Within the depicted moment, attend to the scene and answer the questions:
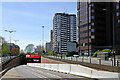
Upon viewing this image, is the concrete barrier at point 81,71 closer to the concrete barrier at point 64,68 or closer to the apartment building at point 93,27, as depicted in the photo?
the concrete barrier at point 64,68

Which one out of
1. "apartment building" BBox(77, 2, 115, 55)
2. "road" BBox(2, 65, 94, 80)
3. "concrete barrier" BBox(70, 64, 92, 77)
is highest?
"apartment building" BBox(77, 2, 115, 55)

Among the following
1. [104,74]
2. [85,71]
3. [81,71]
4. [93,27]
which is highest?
[93,27]

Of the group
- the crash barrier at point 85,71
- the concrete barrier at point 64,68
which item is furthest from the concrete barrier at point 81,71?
the concrete barrier at point 64,68

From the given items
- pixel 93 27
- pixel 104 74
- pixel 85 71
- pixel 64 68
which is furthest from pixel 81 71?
pixel 93 27

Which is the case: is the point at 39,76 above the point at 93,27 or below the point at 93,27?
below

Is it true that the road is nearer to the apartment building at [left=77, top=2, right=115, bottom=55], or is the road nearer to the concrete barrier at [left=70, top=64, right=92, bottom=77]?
the concrete barrier at [left=70, top=64, right=92, bottom=77]

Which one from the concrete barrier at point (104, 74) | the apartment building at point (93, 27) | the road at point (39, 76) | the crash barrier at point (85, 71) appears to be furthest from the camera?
the apartment building at point (93, 27)

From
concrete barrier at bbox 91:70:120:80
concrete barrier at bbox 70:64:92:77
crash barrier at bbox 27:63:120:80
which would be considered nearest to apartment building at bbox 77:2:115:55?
crash barrier at bbox 27:63:120:80

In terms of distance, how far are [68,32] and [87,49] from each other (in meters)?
77.5

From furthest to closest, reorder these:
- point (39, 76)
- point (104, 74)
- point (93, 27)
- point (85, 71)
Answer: point (93, 27) < point (39, 76) < point (85, 71) < point (104, 74)

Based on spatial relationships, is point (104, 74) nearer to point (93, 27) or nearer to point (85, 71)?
point (85, 71)

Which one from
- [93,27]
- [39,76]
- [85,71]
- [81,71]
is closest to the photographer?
[85,71]

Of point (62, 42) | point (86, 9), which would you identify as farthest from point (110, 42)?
point (62, 42)

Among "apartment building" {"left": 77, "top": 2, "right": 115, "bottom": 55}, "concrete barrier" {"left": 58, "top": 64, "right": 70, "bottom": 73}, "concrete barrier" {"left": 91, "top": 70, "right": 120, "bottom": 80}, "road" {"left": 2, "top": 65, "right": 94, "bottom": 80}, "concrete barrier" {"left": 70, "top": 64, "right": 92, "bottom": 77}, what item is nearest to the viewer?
"concrete barrier" {"left": 91, "top": 70, "right": 120, "bottom": 80}
